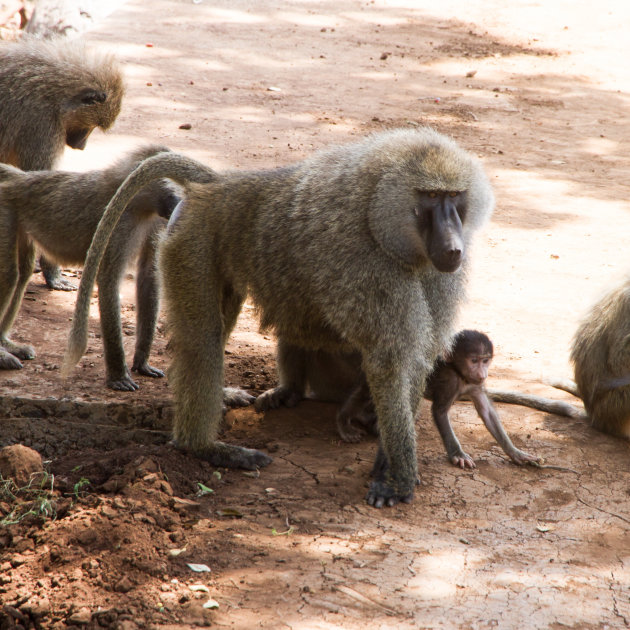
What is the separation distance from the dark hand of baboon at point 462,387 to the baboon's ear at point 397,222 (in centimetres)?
88

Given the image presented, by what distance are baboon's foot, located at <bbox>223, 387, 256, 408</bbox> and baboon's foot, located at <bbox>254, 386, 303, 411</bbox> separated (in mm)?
82

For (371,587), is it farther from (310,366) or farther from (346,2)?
(346,2)

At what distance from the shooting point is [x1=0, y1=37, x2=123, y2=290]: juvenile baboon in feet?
19.9

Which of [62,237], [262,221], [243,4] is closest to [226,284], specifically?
[262,221]

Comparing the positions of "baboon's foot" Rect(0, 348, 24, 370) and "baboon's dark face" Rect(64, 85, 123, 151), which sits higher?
"baboon's dark face" Rect(64, 85, 123, 151)

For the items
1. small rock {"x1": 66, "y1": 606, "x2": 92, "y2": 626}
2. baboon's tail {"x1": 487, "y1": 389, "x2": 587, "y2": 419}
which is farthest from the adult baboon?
small rock {"x1": 66, "y1": 606, "x2": 92, "y2": 626}

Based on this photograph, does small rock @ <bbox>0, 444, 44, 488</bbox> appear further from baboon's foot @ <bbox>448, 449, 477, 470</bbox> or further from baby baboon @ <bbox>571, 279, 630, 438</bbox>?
baby baboon @ <bbox>571, 279, 630, 438</bbox>

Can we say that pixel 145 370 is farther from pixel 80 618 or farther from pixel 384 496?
pixel 80 618

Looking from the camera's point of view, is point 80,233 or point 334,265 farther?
point 80,233

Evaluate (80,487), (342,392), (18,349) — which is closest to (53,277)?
(18,349)

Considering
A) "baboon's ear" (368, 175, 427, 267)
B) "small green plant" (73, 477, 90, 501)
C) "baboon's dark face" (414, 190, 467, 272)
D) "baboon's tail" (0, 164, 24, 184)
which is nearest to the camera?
"baboon's dark face" (414, 190, 467, 272)

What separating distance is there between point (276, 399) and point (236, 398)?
0.84 ft

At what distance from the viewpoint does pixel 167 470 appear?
4.19 metres

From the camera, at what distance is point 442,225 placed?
12.2 ft
